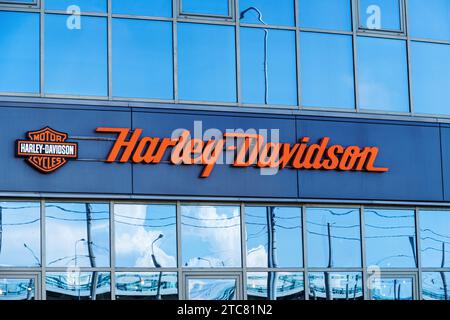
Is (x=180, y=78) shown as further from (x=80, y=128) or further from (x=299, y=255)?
(x=299, y=255)

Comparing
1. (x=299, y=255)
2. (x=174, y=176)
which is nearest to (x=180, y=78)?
(x=174, y=176)

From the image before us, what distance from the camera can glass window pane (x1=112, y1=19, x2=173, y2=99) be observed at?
2034 centimetres

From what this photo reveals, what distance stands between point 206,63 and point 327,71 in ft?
7.71

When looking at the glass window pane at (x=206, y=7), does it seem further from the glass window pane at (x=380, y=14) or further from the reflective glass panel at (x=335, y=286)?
the reflective glass panel at (x=335, y=286)

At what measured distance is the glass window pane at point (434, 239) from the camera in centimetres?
2169

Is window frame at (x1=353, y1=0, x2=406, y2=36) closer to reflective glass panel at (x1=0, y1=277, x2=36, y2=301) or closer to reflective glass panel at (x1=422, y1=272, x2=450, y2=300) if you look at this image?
reflective glass panel at (x1=422, y1=272, x2=450, y2=300)

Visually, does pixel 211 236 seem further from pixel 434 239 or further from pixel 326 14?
pixel 326 14

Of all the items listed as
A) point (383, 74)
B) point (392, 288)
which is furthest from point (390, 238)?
point (383, 74)

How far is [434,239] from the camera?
21.8 metres

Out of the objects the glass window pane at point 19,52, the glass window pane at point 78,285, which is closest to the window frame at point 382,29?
the glass window pane at point 19,52

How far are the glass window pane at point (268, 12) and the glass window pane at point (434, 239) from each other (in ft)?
14.4

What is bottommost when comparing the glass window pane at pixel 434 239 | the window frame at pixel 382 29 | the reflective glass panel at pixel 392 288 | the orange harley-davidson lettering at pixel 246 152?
the reflective glass panel at pixel 392 288

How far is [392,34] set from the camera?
22.2 meters
